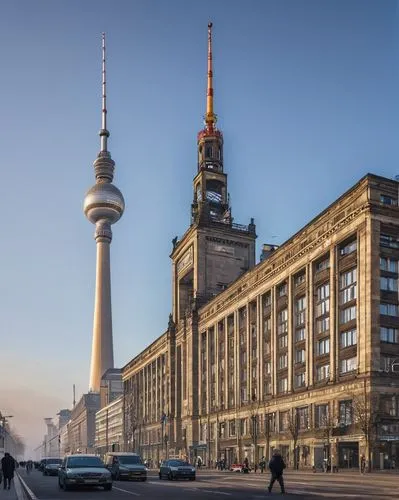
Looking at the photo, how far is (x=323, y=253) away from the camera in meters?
75.9

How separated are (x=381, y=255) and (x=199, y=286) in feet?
184

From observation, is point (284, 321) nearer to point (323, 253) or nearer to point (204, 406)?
point (323, 253)

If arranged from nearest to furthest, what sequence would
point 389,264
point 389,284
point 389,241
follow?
1. point 389,284
2. point 389,264
3. point 389,241

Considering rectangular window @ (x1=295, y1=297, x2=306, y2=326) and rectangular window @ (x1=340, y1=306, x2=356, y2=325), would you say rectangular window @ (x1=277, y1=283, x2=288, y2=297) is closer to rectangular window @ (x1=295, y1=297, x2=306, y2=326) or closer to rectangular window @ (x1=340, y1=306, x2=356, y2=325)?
rectangular window @ (x1=295, y1=297, x2=306, y2=326)

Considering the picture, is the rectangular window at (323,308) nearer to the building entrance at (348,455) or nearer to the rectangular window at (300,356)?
the rectangular window at (300,356)

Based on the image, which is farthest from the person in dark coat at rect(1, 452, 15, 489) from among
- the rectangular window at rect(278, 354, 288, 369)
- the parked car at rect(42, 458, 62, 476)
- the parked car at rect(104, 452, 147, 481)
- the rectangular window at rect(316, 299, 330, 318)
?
the rectangular window at rect(278, 354, 288, 369)

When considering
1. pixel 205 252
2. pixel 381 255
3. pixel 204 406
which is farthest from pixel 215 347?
pixel 381 255

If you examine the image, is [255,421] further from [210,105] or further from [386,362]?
[210,105]

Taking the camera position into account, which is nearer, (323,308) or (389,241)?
(389,241)

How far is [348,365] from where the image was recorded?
2768 inches

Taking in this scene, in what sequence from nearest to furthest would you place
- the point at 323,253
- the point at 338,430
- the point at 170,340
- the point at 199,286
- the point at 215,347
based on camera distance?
the point at 338,430, the point at 323,253, the point at 215,347, the point at 199,286, the point at 170,340

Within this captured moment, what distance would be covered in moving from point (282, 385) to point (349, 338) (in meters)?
18.3

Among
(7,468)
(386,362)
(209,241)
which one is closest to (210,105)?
(209,241)

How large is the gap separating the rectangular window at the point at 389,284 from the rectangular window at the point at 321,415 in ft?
44.7
